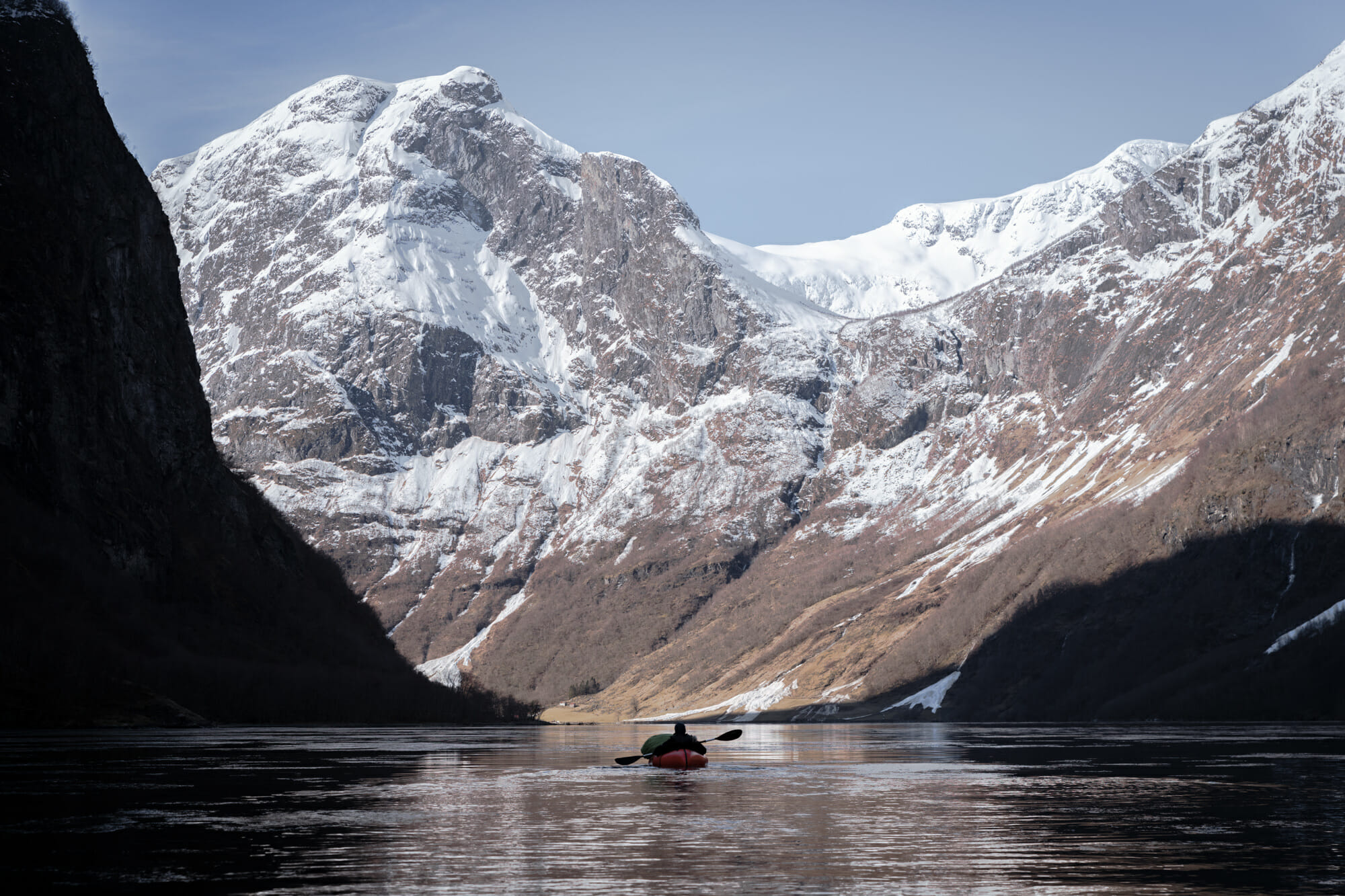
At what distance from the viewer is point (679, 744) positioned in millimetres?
87062

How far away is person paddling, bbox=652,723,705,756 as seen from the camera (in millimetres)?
87188

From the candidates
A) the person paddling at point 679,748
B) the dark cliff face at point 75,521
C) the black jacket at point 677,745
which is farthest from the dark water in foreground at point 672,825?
the dark cliff face at point 75,521

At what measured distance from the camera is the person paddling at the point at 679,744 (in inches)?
3433

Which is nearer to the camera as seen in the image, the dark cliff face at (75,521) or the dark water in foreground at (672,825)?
the dark water in foreground at (672,825)

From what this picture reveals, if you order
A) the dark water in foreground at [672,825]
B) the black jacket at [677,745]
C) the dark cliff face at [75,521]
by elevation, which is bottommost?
the dark water in foreground at [672,825]

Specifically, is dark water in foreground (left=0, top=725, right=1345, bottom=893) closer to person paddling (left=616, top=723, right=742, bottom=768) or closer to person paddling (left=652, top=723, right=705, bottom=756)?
person paddling (left=616, top=723, right=742, bottom=768)

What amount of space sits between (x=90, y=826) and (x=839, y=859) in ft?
85.6

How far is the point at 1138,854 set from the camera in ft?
140

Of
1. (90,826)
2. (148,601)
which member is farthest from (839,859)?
(148,601)

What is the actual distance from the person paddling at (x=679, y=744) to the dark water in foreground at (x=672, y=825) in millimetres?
1429

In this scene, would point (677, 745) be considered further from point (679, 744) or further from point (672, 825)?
point (672, 825)

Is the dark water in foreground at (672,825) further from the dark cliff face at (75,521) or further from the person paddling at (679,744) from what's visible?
the dark cliff face at (75,521)

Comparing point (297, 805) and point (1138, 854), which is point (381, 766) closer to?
point (297, 805)

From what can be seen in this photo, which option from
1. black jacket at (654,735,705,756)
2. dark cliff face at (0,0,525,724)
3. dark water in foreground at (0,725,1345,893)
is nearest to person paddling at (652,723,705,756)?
black jacket at (654,735,705,756)
